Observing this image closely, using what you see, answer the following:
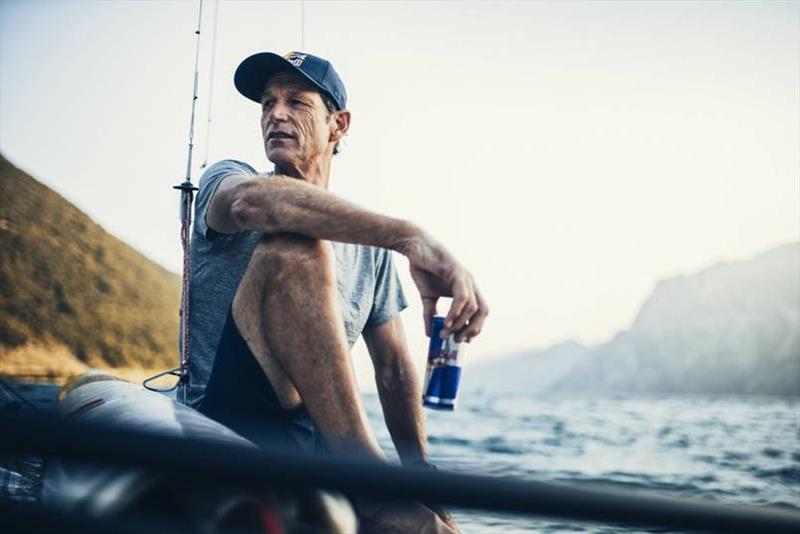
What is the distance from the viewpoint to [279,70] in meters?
2.95

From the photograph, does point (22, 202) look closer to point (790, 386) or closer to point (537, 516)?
point (537, 516)

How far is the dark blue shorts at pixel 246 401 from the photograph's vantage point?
233cm

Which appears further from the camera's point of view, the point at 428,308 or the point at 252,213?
the point at 252,213

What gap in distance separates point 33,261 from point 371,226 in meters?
55.4

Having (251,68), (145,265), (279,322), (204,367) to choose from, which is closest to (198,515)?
(279,322)

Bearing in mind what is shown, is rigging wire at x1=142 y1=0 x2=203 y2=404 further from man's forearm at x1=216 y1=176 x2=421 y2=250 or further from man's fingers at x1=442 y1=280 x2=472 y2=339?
man's fingers at x1=442 y1=280 x2=472 y2=339

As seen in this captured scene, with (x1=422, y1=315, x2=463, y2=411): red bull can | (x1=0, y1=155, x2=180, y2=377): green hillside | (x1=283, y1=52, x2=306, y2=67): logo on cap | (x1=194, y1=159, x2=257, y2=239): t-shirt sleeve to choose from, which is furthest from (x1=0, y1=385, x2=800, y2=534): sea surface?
(x1=0, y1=155, x2=180, y2=377): green hillside

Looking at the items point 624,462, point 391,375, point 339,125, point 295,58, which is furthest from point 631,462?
point 295,58

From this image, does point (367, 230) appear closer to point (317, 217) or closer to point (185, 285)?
point (317, 217)

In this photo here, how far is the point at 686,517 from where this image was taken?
2.43ft

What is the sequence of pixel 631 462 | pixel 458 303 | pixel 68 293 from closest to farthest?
pixel 458 303 → pixel 631 462 → pixel 68 293

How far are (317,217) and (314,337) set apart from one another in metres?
0.36

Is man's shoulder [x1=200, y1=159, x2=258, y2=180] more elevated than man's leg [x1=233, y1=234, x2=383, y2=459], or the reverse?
man's shoulder [x1=200, y1=159, x2=258, y2=180]

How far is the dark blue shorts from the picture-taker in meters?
2.33
